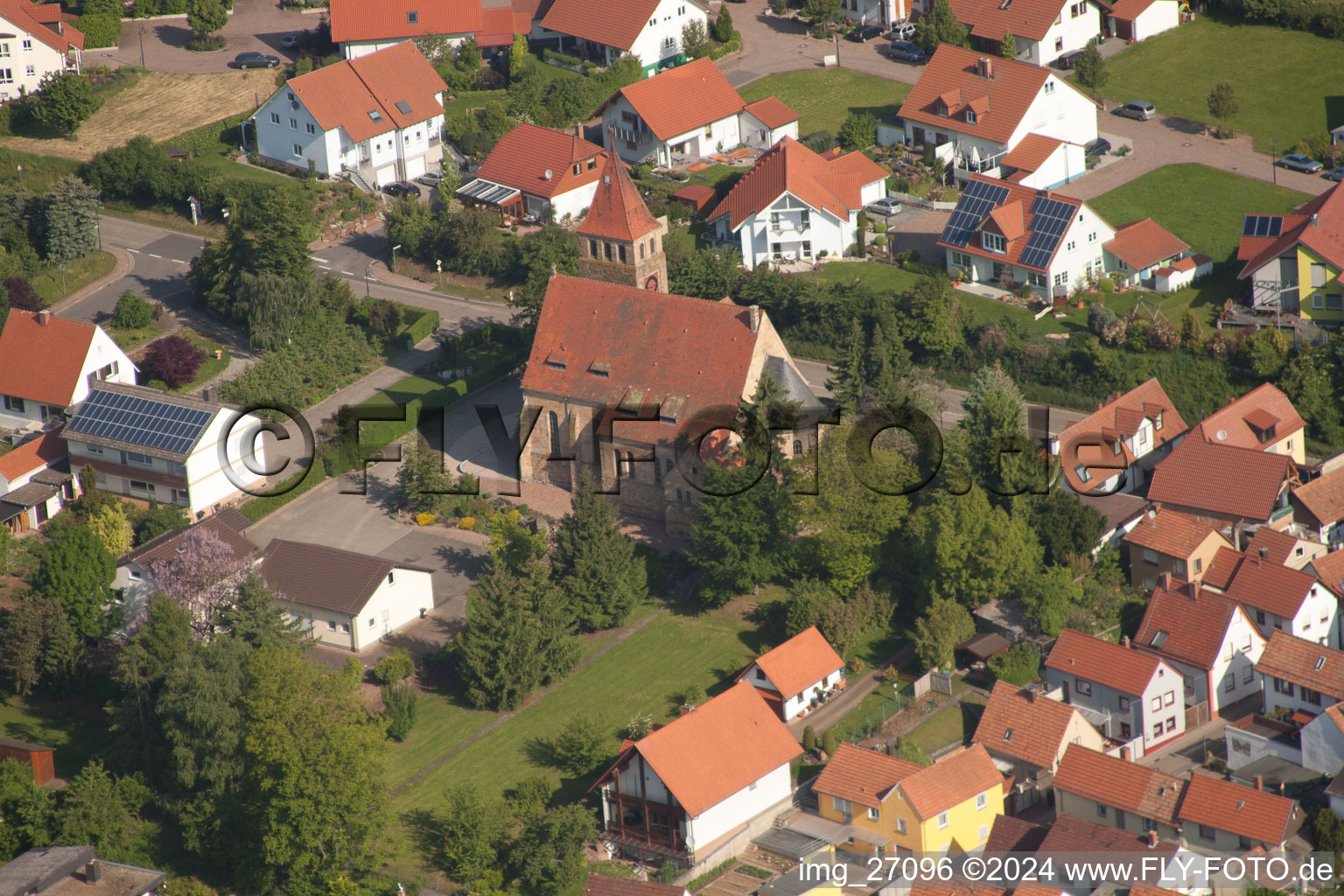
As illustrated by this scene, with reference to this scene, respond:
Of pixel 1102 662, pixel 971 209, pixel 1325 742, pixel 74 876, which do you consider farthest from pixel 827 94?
pixel 74 876

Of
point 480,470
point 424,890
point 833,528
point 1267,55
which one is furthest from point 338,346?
point 1267,55

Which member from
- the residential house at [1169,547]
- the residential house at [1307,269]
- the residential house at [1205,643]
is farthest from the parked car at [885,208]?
the residential house at [1205,643]

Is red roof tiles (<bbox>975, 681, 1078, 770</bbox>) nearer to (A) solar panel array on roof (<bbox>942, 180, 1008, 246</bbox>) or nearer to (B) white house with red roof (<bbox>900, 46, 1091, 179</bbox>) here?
(A) solar panel array on roof (<bbox>942, 180, 1008, 246</bbox>)

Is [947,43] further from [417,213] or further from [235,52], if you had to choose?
[235,52]

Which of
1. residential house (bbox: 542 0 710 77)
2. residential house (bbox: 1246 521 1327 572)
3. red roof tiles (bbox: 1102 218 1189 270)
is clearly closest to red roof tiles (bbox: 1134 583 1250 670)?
residential house (bbox: 1246 521 1327 572)

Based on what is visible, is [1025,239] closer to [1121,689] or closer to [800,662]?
[1121,689]

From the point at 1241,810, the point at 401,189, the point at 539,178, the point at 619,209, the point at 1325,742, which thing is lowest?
the point at 1241,810

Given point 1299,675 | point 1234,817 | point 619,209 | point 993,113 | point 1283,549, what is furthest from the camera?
point 993,113

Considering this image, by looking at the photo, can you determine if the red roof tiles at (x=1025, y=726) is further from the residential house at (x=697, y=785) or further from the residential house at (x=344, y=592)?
the residential house at (x=344, y=592)
